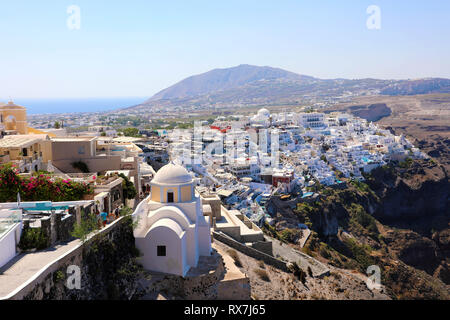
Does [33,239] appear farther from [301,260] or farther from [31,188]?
[301,260]

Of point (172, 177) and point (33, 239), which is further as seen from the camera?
point (172, 177)

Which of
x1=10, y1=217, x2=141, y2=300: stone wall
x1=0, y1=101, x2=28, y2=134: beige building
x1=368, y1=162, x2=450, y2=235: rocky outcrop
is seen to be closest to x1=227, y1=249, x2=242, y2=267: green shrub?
x1=10, y1=217, x2=141, y2=300: stone wall

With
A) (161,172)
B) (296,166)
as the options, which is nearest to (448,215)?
(296,166)

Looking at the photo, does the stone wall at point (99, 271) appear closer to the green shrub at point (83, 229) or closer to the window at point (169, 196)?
the green shrub at point (83, 229)

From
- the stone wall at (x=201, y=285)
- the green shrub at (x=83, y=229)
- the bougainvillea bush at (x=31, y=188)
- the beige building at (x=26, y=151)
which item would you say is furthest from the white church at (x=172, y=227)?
the beige building at (x=26, y=151)

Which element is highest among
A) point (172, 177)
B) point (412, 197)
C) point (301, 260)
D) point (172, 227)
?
point (172, 177)

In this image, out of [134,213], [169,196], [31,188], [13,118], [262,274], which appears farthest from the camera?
[13,118]

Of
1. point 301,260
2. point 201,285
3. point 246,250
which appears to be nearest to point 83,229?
point 201,285

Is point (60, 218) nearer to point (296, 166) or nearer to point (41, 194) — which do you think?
point (41, 194)
